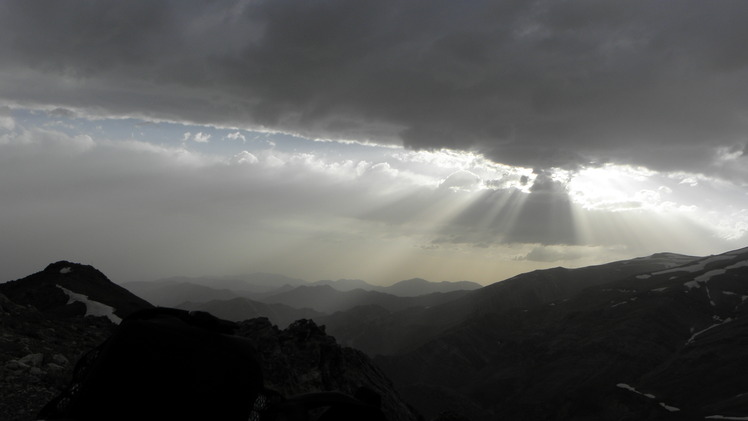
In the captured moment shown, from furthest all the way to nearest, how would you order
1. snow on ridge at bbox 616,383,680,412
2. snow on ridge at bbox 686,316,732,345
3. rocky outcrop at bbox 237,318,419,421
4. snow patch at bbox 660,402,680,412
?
1. snow on ridge at bbox 686,316,732,345
2. snow on ridge at bbox 616,383,680,412
3. snow patch at bbox 660,402,680,412
4. rocky outcrop at bbox 237,318,419,421

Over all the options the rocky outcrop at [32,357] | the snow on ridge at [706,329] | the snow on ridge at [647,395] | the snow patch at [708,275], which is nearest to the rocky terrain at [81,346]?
the rocky outcrop at [32,357]

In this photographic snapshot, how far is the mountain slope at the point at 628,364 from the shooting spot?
115312 mm

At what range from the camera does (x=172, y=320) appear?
3572 mm

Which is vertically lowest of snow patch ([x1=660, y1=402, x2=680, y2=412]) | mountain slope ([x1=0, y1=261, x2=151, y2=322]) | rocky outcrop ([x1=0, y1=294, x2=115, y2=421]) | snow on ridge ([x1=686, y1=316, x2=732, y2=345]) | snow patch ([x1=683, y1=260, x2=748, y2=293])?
snow patch ([x1=660, y1=402, x2=680, y2=412])

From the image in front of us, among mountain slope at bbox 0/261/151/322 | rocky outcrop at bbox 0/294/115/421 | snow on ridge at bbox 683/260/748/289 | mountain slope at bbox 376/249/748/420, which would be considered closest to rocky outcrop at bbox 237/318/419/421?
rocky outcrop at bbox 0/294/115/421

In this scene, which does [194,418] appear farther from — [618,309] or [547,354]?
[618,309]

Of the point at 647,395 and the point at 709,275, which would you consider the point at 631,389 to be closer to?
the point at 647,395

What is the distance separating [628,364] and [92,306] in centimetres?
15268

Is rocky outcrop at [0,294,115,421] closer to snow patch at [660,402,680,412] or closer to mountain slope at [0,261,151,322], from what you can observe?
mountain slope at [0,261,151,322]

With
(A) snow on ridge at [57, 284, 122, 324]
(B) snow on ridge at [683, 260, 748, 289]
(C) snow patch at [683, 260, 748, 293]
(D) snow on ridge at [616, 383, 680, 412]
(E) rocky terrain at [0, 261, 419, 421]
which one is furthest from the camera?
(B) snow on ridge at [683, 260, 748, 289]

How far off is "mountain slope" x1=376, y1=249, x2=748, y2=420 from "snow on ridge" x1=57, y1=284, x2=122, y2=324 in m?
109

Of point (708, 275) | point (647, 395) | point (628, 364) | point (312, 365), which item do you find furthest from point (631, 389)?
point (312, 365)

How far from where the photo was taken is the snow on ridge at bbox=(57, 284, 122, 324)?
40.2 m

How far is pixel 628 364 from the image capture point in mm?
142500
